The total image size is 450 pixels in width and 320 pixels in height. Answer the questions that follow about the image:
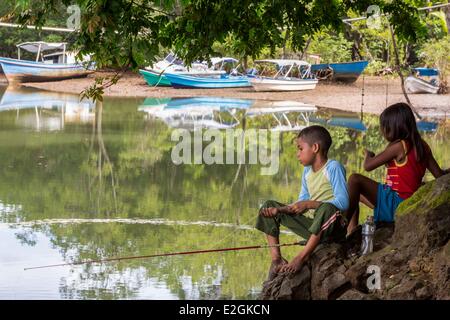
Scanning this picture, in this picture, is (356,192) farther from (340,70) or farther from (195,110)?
(340,70)

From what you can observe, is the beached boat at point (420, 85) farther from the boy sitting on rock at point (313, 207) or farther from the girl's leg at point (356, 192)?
the boy sitting on rock at point (313, 207)

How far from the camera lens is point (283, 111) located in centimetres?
3075

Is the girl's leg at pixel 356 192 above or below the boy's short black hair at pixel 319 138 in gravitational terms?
below

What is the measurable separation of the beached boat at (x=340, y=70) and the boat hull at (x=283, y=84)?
140 centimetres

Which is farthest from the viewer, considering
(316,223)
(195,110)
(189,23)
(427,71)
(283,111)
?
(427,71)

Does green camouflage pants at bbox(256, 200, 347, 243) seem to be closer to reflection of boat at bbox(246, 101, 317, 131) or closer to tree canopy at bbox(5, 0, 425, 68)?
tree canopy at bbox(5, 0, 425, 68)

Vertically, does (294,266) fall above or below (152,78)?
above

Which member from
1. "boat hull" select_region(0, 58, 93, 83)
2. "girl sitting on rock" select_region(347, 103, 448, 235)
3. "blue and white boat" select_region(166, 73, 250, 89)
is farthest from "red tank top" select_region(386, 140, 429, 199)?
"boat hull" select_region(0, 58, 93, 83)

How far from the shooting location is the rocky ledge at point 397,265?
6.32 meters

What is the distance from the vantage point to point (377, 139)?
22.0m

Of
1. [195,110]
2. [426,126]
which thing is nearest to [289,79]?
[195,110]

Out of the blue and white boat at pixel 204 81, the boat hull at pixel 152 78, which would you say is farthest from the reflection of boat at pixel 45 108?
the blue and white boat at pixel 204 81

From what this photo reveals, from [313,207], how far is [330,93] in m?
29.5
